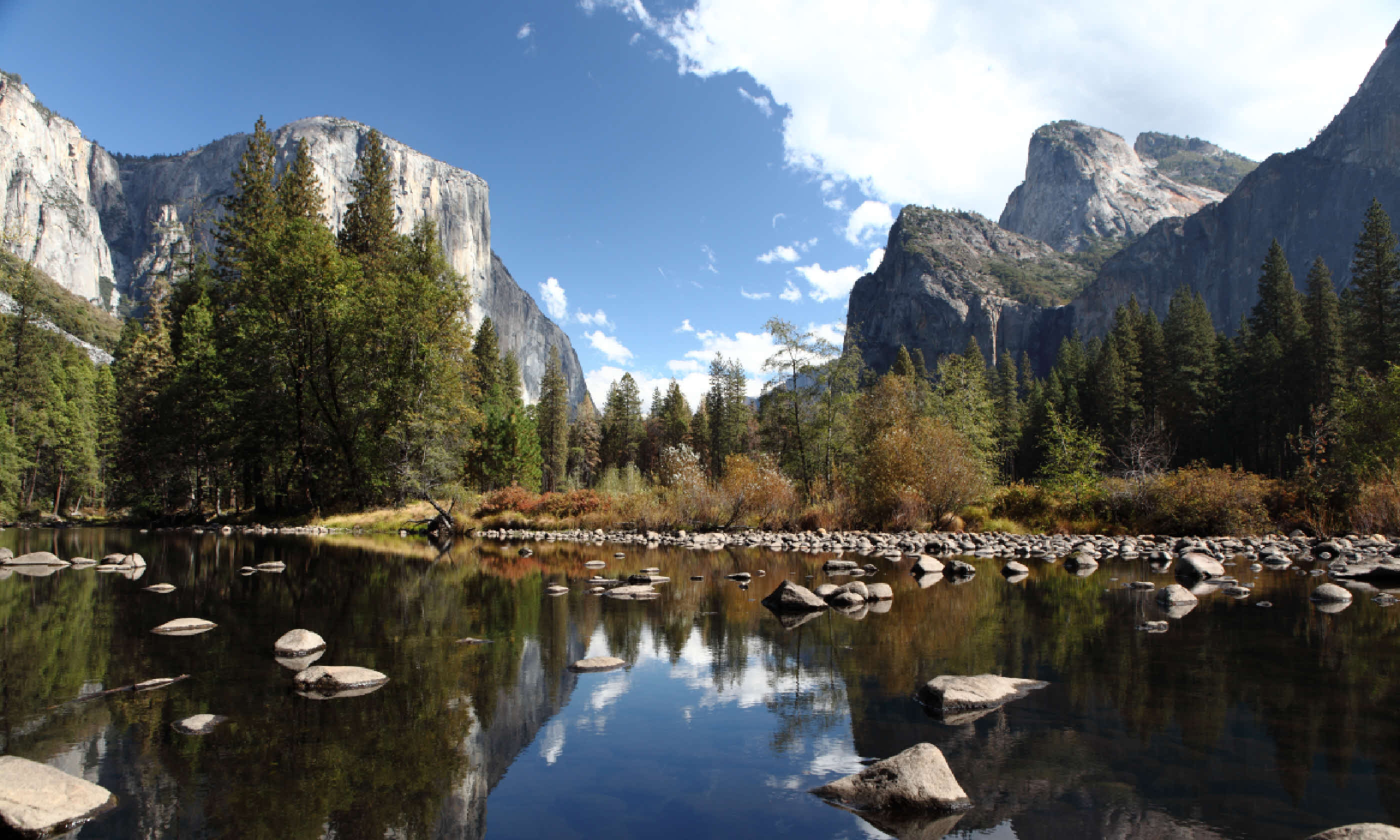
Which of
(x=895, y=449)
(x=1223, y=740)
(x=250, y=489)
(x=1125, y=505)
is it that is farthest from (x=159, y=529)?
(x=1125, y=505)

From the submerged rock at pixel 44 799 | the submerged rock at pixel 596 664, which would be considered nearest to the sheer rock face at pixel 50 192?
the submerged rock at pixel 596 664

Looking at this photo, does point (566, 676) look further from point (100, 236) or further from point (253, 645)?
point (100, 236)

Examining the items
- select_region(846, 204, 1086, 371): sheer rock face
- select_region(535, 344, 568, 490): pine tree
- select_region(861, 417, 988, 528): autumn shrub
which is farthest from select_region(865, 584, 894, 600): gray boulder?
select_region(846, 204, 1086, 371): sheer rock face

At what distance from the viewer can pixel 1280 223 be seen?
121m

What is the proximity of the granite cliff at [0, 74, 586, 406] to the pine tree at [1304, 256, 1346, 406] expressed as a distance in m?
123

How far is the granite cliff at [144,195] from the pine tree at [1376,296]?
12483 cm

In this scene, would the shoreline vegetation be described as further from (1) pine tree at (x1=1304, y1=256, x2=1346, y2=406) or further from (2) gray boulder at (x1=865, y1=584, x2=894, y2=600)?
(2) gray boulder at (x1=865, y1=584, x2=894, y2=600)

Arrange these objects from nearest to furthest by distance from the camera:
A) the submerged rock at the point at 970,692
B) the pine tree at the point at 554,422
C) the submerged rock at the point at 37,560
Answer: the submerged rock at the point at 970,692 < the submerged rock at the point at 37,560 < the pine tree at the point at 554,422

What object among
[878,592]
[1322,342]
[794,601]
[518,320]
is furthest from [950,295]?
[794,601]

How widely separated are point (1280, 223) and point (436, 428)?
155m

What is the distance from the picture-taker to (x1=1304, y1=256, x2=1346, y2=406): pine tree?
43.0 metres

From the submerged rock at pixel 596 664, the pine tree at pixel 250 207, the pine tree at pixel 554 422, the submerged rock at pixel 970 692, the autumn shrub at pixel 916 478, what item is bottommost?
the submerged rock at pixel 596 664

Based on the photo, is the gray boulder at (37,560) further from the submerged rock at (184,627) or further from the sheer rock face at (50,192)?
the sheer rock face at (50,192)

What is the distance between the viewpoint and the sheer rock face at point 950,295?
153000 millimetres
